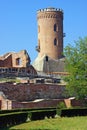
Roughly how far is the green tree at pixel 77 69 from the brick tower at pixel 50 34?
3729cm

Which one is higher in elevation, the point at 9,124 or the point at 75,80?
the point at 75,80

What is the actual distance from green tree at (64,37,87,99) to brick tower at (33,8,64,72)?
37288 mm

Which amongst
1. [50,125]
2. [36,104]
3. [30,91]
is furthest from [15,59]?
[50,125]

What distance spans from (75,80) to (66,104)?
245cm

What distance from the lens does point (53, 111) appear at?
34.3 m

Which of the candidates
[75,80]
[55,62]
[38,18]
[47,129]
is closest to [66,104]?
[75,80]

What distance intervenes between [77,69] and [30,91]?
15.6ft

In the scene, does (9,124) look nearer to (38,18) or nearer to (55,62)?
(55,62)

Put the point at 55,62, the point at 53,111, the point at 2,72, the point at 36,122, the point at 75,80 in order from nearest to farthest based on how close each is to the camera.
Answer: the point at 36,122, the point at 53,111, the point at 75,80, the point at 2,72, the point at 55,62

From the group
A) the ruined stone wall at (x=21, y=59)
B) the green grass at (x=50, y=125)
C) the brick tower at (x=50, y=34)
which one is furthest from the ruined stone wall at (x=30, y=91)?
the brick tower at (x=50, y=34)

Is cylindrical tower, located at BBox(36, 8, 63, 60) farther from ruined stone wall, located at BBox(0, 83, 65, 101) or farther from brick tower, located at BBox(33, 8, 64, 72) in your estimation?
ruined stone wall, located at BBox(0, 83, 65, 101)

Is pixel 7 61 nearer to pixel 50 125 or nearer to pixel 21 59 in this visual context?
pixel 21 59

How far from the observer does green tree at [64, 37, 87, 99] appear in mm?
42938

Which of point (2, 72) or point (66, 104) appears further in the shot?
point (2, 72)
